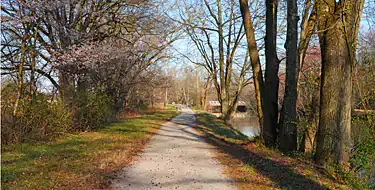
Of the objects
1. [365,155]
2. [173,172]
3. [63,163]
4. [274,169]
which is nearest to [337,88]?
[365,155]

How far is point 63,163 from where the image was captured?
6672 mm

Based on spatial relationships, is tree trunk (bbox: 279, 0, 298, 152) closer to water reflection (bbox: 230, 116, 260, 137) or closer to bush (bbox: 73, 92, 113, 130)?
water reflection (bbox: 230, 116, 260, 137)

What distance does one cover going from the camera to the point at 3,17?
10406 mm

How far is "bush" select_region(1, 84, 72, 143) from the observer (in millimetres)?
8742

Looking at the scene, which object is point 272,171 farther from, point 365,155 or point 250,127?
point 250,127

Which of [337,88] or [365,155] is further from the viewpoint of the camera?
[337,88]

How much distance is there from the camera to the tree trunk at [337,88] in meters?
6.71

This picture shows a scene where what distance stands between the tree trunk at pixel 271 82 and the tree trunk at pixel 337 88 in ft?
7.58

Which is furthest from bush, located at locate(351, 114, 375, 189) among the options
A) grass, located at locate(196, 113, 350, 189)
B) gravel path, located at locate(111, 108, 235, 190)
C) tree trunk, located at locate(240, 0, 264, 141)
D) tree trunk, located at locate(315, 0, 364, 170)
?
tree trunk, located at locate(240, 0, 264, 141)

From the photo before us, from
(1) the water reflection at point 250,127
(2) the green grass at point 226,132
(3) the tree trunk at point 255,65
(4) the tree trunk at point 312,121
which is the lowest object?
(1) the water reflection at point 250,127

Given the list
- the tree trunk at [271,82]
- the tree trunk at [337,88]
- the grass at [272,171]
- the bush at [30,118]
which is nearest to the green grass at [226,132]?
the tree trunk at [271,82]

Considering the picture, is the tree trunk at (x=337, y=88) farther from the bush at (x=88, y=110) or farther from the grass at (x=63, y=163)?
the bush at (x=88, y=110)

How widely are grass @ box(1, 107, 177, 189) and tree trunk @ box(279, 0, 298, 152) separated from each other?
15.7ft

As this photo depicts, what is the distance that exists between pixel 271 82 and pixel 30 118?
825cm
